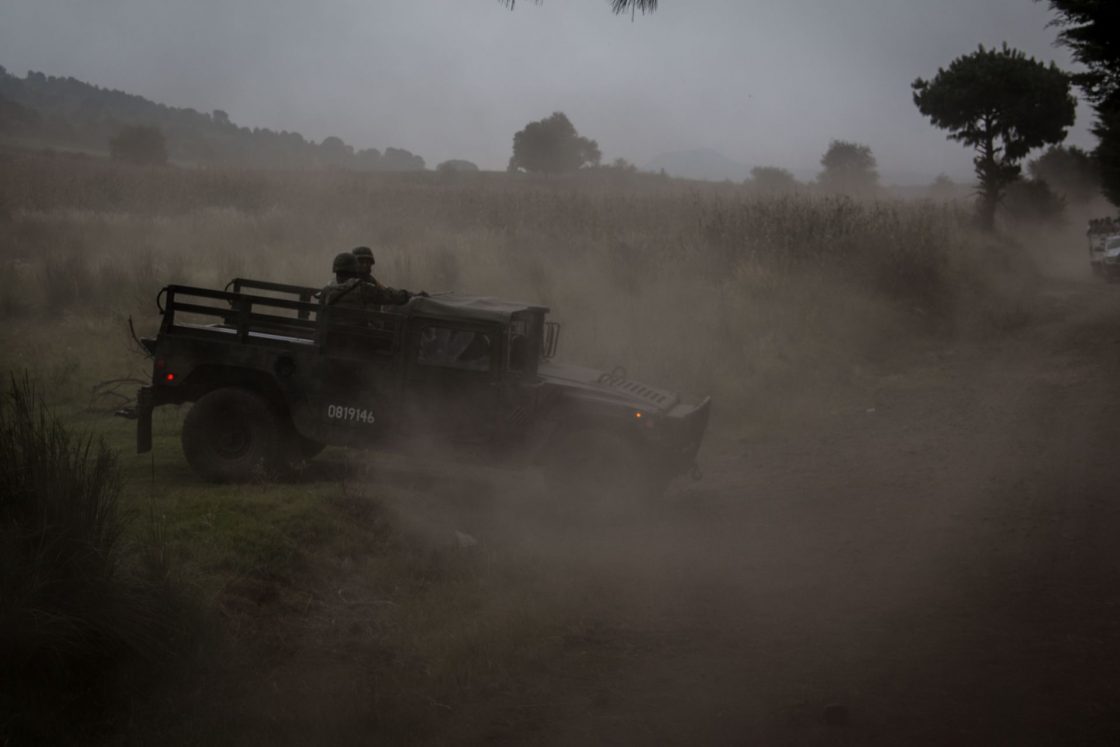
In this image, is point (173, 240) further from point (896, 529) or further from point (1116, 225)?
point (1116, 225)

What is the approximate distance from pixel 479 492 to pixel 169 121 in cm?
3756

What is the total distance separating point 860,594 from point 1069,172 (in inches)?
2121

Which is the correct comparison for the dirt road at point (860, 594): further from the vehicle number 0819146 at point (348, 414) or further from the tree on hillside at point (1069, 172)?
the tree on hillside at point (1069, 172)

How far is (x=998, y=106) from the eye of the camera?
29359 mm

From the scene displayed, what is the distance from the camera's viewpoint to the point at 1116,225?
29703mm

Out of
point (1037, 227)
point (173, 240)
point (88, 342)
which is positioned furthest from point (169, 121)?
point (1037, 227)

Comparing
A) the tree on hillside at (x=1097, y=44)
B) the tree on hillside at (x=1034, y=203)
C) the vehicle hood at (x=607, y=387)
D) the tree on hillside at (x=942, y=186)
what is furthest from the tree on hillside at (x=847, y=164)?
the vehicle hood at (x=607, y=387)

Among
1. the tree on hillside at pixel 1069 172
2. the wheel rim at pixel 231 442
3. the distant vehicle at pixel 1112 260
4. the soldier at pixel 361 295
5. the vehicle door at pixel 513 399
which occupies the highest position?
the tree on hillside at pixel 1069 172

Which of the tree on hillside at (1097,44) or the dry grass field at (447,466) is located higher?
the tree on hillside at (1097,44)

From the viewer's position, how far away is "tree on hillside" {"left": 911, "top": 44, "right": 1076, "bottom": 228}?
28.8 meters

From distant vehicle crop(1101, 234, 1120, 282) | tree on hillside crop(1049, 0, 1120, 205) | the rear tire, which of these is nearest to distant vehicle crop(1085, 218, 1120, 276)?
distant vehicle crop(1101, 234, 1120, 282)

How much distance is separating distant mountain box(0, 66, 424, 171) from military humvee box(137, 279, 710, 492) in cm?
1034

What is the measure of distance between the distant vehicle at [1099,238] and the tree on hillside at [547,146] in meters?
22.3

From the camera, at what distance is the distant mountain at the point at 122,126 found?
1966cm
